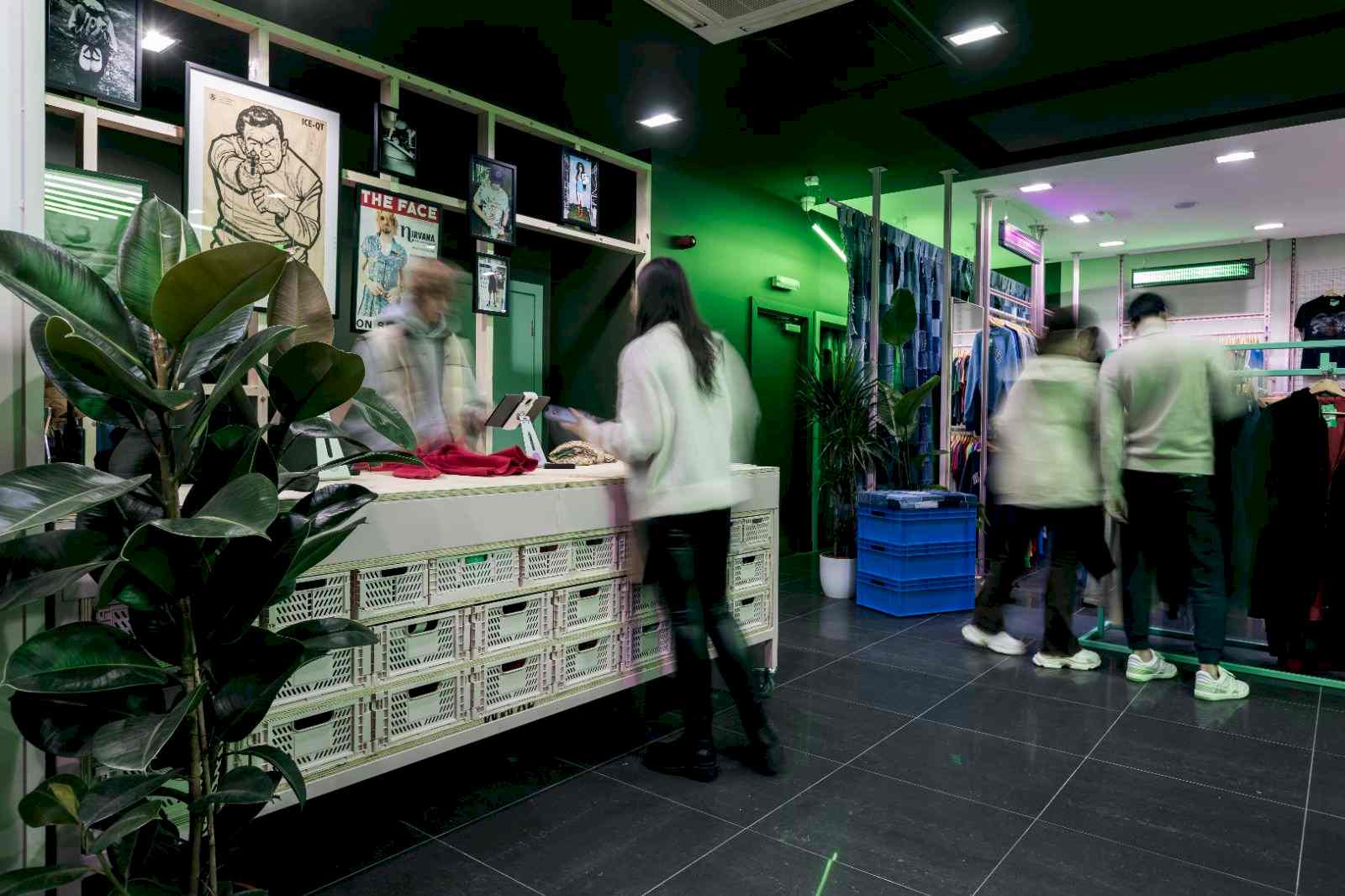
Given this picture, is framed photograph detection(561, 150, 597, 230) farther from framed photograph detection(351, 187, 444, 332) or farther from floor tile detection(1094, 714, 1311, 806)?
floor tile detection(1094, 714, 1311, 806)

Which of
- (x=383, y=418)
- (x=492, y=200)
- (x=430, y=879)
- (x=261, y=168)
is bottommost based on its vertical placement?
(x=430, y=879)

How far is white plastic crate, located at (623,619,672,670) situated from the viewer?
2.77m

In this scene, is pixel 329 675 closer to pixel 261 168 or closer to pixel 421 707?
pixel 421 707

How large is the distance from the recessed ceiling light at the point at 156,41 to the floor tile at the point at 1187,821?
3965 mm

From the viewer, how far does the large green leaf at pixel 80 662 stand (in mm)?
1033

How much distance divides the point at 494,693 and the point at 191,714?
115cm

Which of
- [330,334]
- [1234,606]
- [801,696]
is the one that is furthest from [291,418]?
[1234,606]

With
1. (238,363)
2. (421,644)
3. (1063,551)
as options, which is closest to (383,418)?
(238,363)

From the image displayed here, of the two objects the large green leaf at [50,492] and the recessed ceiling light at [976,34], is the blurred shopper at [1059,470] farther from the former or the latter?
the large green leaf at [50,492]

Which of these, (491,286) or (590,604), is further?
(491,286)

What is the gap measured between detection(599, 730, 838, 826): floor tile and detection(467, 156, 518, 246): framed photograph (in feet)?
8.43

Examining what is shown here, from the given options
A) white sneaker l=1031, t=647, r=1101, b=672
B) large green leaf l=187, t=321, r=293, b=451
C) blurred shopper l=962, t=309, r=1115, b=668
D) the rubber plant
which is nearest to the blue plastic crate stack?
blurred shopper l=962, t=309, r=1115, b=668

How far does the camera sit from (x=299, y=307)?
145 cm

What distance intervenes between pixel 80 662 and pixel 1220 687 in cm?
374
